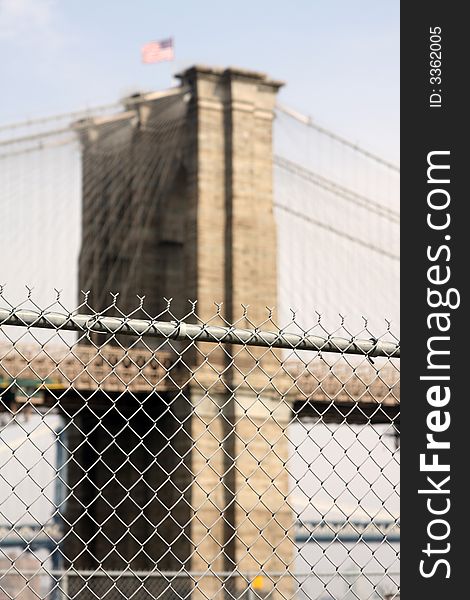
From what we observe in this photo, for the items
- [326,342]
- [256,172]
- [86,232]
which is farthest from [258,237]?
[326,342]

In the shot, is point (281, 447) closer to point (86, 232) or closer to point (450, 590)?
point (86, 232)

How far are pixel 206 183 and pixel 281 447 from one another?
5.64 metres

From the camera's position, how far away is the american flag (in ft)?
105

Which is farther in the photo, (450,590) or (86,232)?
(86,232)

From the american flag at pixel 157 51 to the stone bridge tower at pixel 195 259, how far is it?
7.57 ft

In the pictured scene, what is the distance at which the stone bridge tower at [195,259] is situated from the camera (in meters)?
25.1

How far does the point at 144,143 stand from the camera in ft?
97.5

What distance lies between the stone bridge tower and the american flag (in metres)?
2.31

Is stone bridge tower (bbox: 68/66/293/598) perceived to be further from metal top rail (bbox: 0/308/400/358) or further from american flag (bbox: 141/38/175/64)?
metal top rail (bbox: 0/308/400/358)

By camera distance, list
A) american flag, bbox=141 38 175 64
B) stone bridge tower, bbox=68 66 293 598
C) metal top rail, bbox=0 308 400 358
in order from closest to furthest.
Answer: metal top rail, bbox=0 308 400 358 → stone bridge tower, bbox=68 66 293 598 → american flag, bbox=141 38 175 64

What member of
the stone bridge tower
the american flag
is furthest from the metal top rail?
the american flag

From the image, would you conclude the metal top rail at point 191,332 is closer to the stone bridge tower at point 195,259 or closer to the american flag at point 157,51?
the stone bridge tower at point 195,259

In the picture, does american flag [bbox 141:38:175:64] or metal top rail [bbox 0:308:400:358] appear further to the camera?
american flag [bbox 141:38:175:64]

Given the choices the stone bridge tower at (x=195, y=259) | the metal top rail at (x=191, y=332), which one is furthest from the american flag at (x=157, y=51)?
the metal top rail at (x=191, y=332)
